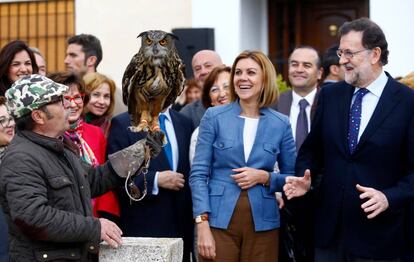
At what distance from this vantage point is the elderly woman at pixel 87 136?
4.51 meters

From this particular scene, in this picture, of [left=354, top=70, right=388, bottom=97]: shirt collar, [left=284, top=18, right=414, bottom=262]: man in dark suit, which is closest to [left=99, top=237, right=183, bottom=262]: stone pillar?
[left=284, top=18, right=414, bottom=262]: man in dark suit

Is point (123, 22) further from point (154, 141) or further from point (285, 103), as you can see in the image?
point (154, 141)

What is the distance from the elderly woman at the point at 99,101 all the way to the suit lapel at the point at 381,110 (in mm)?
1881

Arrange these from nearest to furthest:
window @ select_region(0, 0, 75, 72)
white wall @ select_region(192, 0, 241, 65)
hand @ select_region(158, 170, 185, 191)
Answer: hand @ select_region(158, 170, 185, 191) < white wall @ select_region(192, 0, 241, 65) < window @ select_region(0, 0, 75, 72)

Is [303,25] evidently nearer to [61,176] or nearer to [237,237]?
[237,237]

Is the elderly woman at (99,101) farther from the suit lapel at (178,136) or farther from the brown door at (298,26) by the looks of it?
the brown door at (298,26)

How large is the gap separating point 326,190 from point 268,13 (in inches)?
217

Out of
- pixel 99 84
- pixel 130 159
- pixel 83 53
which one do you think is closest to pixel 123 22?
pixel 83 53

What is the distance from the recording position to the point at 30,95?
10.6 feet

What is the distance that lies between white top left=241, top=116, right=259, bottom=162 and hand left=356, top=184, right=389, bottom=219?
0.77 meters

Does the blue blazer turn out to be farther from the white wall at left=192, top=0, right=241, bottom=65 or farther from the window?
the window

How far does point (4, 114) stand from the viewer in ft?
13.4

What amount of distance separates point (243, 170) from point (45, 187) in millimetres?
1353

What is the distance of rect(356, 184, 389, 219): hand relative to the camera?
3.72m
